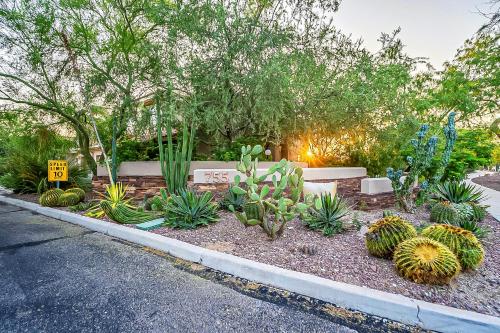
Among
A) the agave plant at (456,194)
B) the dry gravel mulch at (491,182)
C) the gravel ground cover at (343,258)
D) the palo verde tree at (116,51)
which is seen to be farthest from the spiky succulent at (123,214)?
the dry gravel mulch at (491,182)

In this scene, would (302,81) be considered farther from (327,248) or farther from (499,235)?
(499,235)

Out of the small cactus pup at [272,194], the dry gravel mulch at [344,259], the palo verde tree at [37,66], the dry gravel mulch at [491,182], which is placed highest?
the palo verde tree at [37,66]

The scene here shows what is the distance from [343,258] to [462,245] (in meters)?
1.40

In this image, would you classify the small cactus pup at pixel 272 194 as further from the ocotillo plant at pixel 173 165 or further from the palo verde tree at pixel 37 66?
the palo verde tree at pixel 37 66

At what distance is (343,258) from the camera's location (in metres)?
3.50

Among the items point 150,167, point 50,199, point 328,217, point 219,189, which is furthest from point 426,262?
point 50,199

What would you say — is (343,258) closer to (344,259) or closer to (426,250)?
(344,259)

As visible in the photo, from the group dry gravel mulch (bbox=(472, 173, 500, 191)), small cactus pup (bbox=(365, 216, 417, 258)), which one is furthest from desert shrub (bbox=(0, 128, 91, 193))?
dry gravel mulch (bbox=(472, 173, 500, 191))

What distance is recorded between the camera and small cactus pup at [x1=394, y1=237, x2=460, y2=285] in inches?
108

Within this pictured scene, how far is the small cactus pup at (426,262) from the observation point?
275 centimetres

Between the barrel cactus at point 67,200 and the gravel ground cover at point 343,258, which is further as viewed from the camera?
the barrel cactus at point 67,200

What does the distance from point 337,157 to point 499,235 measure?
551cm

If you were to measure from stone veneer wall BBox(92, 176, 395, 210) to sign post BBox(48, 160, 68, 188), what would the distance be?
3.60ft

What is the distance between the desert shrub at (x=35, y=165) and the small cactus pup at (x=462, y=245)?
11676 mm
